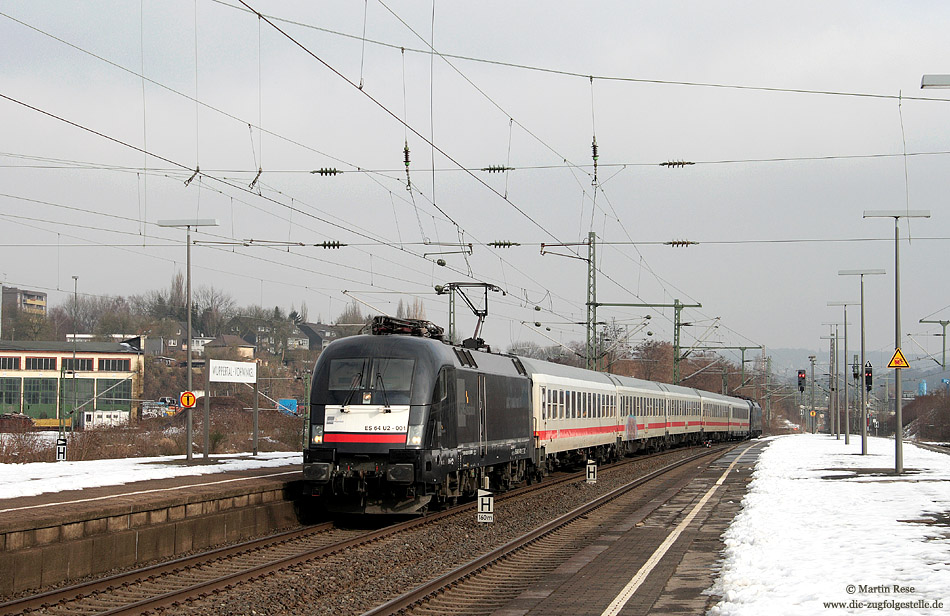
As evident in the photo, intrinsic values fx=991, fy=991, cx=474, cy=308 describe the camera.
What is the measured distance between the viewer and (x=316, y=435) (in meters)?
17.4

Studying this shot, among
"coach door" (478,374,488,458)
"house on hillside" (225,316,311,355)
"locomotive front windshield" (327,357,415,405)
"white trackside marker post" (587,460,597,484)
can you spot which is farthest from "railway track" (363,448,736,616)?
"house on hillside" (225,316,311,355)

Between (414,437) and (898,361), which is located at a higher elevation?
(898,361)

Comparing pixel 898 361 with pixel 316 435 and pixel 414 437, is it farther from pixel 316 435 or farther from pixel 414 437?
pixel 316 435

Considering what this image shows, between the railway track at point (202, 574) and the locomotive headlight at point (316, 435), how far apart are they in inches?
58.7

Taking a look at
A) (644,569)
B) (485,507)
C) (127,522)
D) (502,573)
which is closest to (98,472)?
(127,522)

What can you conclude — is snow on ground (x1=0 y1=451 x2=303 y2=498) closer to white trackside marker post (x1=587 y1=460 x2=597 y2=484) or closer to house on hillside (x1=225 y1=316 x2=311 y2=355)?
white trackside marker post (x1=587 y1=460 x2=597 y2=484)

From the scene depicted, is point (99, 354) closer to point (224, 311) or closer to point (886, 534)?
point (224, 311)

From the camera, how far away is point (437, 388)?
1769cm

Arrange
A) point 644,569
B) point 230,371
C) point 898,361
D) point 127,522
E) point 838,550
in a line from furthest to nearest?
point 898,361
point 230,371
point 127,522
point 838,550
point 644,569

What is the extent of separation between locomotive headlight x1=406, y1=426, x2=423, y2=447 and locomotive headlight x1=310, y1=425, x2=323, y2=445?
159cm

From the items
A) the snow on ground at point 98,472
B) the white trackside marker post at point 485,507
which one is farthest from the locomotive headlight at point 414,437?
the snow on ground at point 98,472

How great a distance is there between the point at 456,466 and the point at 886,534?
7546 mm

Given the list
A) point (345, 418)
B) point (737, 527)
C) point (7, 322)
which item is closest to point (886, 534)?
point (737, 527)

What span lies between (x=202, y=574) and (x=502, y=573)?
392cm
